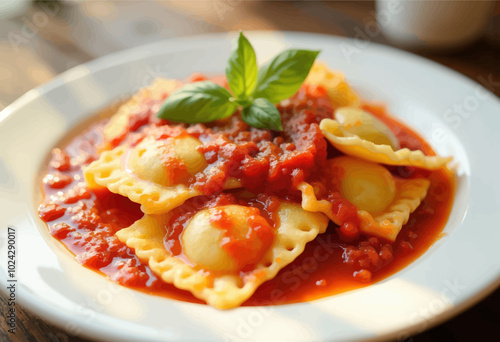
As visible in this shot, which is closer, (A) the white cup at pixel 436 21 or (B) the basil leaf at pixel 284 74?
(B) the basil leaf at pixel 284 74

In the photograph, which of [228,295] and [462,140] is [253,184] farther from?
[462,140]

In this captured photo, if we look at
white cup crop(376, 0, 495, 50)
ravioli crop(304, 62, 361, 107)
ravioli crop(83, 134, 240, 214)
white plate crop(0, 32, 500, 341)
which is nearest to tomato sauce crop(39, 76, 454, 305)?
ravioli crop(83, 134, 240, 214)

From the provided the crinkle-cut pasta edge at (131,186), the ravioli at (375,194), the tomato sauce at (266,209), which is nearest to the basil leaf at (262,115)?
the tomato sauce at (266,209)

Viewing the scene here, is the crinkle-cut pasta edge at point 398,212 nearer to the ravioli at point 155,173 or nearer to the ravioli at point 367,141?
the ravioli at point 367,141

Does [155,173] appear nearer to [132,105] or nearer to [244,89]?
[244,89]

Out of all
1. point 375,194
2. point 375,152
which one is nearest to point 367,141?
point 375,152

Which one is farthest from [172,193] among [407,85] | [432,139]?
[407,85]

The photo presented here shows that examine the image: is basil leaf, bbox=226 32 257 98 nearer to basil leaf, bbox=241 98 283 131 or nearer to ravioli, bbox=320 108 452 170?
basil leaf, bbox=241 98 283 131

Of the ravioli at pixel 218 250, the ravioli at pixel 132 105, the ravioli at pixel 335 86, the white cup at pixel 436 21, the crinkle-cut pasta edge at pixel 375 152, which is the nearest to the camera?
the ravioli at pixel 218 250
